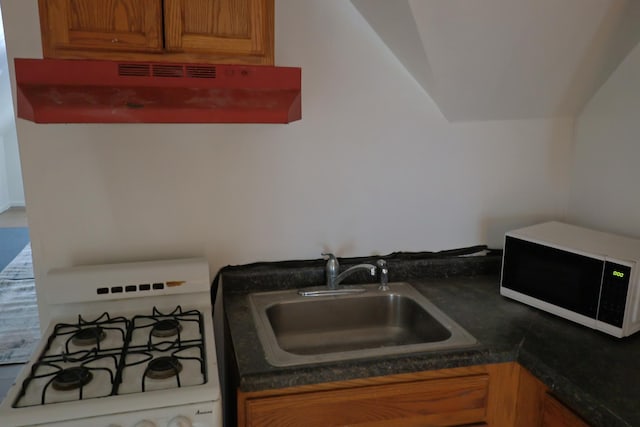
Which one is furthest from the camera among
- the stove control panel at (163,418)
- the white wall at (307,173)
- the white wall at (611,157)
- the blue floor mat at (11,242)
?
the blue floor mat at (11,242)

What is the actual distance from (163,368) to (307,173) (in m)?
0.85

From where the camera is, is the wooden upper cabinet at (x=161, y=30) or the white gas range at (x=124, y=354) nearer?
the white gas range at (x=124, y=354)

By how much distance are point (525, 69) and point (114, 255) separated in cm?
157

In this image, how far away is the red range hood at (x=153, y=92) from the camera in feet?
4.00

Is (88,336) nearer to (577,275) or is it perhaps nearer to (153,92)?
(153,92)

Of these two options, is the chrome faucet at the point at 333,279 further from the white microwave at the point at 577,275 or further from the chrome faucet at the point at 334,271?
the white microwave at the point at 577,275

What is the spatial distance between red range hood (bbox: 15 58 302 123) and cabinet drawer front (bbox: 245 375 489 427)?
2.61 feet

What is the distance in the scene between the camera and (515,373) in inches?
54.7

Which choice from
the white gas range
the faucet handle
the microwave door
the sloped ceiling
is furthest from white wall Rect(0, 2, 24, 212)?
the microwave door

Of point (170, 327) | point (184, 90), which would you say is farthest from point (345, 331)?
point (184, 90)

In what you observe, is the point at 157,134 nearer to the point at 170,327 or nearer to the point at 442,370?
the point at 170,327

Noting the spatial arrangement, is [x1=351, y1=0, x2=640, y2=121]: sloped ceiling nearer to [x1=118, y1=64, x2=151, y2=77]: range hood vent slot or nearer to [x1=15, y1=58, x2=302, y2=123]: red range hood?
[x1=15, y1=58, x2=302, y2=123]: red range hood

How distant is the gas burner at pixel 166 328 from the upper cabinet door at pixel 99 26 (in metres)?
0.80

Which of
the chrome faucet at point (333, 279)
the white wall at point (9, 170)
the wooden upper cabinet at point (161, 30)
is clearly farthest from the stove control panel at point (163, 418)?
the white wall at point (9, 170)
